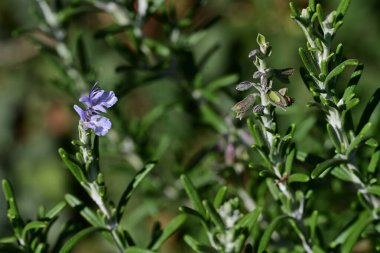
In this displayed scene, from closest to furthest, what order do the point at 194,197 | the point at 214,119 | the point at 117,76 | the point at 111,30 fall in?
the point at 194,197
the point at 111,30
the point at 214,119
the point at 117,76

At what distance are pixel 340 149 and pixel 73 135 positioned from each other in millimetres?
3026

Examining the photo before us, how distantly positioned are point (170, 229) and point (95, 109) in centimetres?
43

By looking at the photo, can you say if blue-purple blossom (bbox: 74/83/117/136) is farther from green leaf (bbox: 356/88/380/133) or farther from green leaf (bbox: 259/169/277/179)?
green leaf (bbox: 356/88/380/133)

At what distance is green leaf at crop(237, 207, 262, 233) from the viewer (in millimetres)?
1483

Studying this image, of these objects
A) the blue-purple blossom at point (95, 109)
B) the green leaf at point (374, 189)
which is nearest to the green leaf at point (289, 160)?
the green leaf at point (374, 189)

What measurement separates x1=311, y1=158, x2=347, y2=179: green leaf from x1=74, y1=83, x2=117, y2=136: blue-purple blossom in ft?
1.57

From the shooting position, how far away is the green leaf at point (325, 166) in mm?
1376

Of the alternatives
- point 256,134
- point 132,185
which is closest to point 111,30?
point 132,185

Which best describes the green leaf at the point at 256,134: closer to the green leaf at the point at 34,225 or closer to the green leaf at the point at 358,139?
the green leaf at the point at 358,139

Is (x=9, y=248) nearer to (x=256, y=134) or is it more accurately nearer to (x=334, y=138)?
(x=256, y=134)

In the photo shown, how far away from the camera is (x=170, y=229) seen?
159cm

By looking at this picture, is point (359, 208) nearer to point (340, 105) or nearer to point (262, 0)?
point (340, 105)

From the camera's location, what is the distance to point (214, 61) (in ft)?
13.6

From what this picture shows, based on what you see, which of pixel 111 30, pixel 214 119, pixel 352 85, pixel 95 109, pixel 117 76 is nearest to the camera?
pixel 95 109
